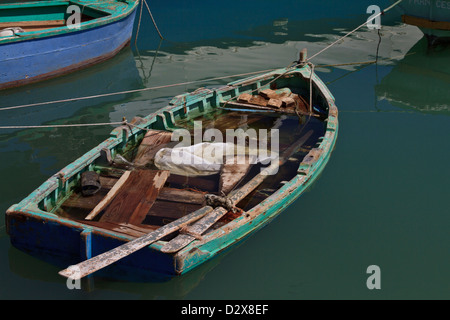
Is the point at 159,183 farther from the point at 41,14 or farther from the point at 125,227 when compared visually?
the point at 41,14

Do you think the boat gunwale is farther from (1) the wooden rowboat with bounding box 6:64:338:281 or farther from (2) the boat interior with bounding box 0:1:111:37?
(1) the wooden rowboat with bounding box 6:64:338:281

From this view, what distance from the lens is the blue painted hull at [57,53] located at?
1290 cm

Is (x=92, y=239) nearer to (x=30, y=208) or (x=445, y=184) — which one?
(x=30, y=208)

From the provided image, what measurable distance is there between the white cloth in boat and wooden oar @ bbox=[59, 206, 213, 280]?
179 cm

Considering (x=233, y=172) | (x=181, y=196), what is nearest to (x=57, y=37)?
(x=233, y=172)

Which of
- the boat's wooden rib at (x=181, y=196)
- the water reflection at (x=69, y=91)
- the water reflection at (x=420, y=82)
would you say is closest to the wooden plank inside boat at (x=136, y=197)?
the boat's wooden rib at (x=181, y=196)

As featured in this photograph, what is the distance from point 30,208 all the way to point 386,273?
4.80 m

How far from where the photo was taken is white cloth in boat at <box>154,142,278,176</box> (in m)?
8.52

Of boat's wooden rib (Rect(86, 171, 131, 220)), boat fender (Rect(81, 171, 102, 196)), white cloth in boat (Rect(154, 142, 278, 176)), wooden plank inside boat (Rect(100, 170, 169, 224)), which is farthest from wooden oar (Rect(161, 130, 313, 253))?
boat fender (Rect(81, 171, 102, 196))

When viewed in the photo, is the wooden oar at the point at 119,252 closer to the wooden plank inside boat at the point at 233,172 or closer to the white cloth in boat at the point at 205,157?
the wooden plank inside boat at the point at 233,172

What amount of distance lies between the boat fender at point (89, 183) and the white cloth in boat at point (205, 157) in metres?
1.12

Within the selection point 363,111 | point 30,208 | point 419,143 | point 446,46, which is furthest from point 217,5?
point 30,208

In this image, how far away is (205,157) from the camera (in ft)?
28.8

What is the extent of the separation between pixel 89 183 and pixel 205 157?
2.02 m
